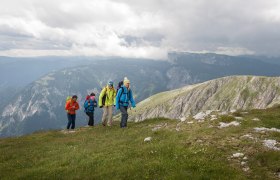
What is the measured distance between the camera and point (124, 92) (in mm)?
30969

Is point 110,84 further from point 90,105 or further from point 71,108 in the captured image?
point 71,108

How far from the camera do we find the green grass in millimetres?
14633

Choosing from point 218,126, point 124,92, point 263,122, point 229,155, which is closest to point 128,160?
point 229,155

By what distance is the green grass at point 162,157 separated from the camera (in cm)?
1463

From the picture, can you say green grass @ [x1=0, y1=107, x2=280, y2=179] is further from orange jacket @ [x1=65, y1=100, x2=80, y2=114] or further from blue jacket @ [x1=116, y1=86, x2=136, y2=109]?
orange jacket @ [x1=65, y1=100, x2=80, y2=114]

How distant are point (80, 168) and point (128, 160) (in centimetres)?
255

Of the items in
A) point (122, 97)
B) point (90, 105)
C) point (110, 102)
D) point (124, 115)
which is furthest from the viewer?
point (90, 105)

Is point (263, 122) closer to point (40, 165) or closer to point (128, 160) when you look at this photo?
point (128, 160)

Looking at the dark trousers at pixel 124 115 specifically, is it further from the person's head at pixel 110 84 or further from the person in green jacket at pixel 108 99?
the person's head at pixel 110 84

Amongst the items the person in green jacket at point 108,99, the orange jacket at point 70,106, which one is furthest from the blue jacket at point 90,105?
the person in green jacket at point 108,99

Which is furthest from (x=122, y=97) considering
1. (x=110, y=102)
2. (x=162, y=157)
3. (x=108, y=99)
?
(x=162, y=157)

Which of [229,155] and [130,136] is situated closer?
[229,155]

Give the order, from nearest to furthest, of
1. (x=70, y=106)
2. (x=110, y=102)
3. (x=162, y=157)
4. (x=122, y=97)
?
Result: (x=162, y=157) < (x=122, y=97) < (x=110, y=102) < (x=70, y=106)

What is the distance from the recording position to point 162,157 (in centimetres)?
1681
